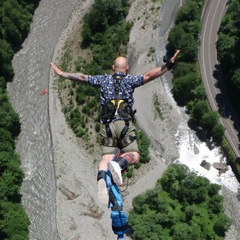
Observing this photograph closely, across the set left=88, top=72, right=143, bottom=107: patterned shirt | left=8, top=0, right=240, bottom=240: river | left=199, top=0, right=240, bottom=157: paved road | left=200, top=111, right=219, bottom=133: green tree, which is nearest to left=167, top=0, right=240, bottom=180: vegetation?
left=200, top=111, right=219, bottom=133: green tree

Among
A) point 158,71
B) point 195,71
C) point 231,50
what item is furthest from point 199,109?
point 158,71

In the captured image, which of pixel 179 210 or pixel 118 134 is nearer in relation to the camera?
pixel 118 134

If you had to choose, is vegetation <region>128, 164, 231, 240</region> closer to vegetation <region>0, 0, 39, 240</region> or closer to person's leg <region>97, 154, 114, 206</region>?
vegetation <region>0, 0, 39, 240</region>

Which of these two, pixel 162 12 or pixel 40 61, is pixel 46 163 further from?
pixel 162 12

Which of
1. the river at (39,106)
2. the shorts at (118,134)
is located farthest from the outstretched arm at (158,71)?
the river at (39,106)

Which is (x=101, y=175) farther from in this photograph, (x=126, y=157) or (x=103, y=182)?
(x=126, y=157)

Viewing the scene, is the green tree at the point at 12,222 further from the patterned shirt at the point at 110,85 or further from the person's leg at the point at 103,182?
the patterned shirt at the point at 110,85
